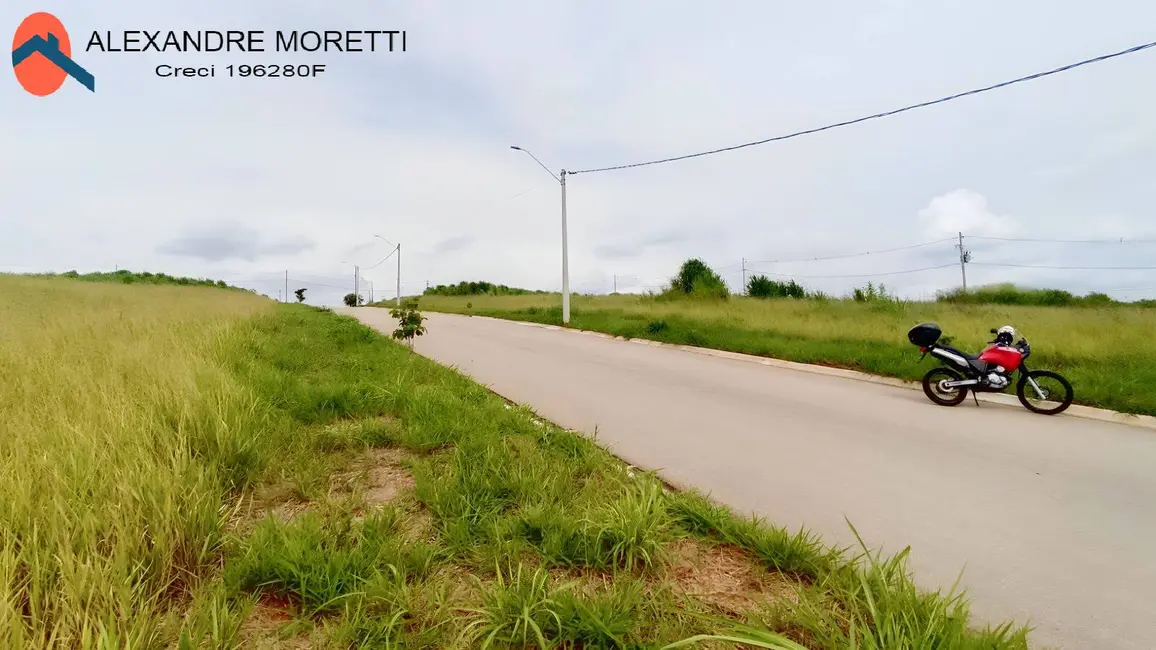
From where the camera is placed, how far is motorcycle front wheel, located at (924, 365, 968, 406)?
22.1 feet

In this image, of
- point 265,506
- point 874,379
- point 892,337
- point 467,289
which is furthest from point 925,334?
point 467,289

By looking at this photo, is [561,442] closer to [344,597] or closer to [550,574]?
[550,574]

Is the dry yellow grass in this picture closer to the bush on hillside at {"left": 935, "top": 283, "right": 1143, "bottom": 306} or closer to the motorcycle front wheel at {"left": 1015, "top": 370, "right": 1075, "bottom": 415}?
the motorcycle front wheel at {"left": 1015, "top": 370, "right": 1075, "bottom": 415}

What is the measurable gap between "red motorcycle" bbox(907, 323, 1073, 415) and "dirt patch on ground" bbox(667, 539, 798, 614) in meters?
5.86

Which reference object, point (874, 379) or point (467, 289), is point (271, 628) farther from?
point (467, 289)

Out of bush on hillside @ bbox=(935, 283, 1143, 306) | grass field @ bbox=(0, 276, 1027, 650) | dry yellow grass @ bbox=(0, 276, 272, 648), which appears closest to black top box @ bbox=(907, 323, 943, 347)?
grass field @ bbox=(0, 276, 1027, 650)

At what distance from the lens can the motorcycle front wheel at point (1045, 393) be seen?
6.25 meters

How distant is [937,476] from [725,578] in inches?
110

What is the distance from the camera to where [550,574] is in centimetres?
242

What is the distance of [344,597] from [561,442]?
2.51 metres

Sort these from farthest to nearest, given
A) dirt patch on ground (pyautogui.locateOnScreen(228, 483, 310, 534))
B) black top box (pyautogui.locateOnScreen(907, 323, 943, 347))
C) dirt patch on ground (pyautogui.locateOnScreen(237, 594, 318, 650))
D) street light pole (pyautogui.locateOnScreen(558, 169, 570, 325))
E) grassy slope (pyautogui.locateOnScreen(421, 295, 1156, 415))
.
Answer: street light pole (pyautogui.locateOnScreen(558, 169, 570, 325)), grassy slope (pyautogui.locateOnScreen(421, 295, 1156, 415)), black top box (pyautogui.locateOnScreen(907, 323, 943, 347)), dirt patch on ground (pyautogui.locateOnScreen(228, 483, 310, 534)), dirt patch on ground (pyautogui.locateOnScreen(237, 594, 318, 650))

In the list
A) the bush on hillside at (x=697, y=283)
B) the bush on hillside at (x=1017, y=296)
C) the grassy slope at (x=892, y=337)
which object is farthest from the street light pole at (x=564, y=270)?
the bush on hillside at (x=1017, y=296)

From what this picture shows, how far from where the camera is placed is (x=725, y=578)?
247 cm

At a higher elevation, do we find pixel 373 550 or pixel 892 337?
pixel 892 337
